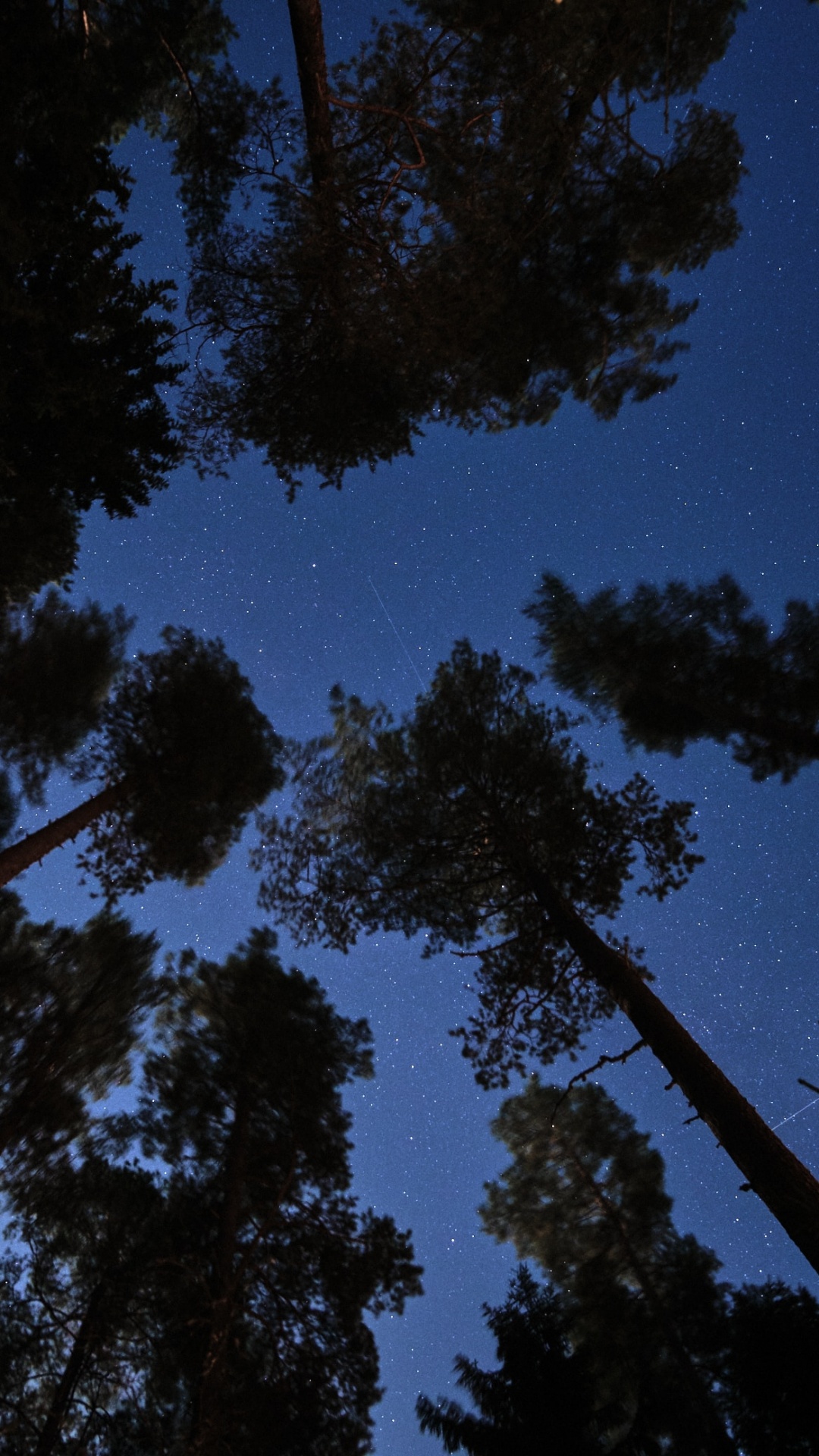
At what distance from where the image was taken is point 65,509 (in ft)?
31.6

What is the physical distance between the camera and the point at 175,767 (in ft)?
37.4

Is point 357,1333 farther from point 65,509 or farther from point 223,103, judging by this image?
point 223,103

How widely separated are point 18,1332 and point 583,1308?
255 inches

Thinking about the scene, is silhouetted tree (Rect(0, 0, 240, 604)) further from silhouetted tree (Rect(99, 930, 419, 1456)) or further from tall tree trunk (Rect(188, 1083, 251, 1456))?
tall tree trunk (Rect(188, 1083, 251, 1456))

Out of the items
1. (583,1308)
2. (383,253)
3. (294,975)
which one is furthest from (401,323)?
(583,1308)

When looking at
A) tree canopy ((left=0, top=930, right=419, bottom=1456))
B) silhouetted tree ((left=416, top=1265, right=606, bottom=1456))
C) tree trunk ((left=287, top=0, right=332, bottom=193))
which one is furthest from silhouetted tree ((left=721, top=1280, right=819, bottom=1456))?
tree trunk ((left=287, top=0, right=332, bottom=193))

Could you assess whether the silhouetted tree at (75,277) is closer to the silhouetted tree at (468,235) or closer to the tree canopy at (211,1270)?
the silhouetted tree at (468,235)

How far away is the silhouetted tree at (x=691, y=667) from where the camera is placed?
1051cm

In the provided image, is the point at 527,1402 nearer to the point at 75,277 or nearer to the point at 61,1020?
the point at 61,1020

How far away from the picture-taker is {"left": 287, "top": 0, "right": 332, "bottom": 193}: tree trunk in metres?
6.86

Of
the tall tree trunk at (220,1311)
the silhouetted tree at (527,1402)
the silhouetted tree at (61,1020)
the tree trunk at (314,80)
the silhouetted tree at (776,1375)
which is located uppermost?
the tree trunk at (314,80)

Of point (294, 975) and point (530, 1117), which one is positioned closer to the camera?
point (294, 975)

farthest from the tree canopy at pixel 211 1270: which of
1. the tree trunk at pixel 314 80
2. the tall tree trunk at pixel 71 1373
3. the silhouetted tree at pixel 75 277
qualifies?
the tree trunk at pixel 314 80

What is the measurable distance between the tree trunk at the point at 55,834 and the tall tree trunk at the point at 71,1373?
453cm
